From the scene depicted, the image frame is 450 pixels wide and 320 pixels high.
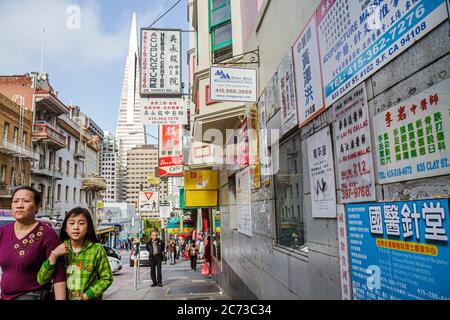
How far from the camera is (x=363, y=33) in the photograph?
289 centimetres

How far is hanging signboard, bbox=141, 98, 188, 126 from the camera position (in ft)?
30.6

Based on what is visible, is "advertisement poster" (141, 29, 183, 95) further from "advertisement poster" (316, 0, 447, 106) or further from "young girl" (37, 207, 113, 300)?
"young girl" (37, 207, 113, 300)

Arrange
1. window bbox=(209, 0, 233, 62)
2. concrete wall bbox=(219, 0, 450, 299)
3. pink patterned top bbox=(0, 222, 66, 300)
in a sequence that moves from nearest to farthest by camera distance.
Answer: concrete wall bbox=(219, 0, 450, 299), pink patterned top bbox=(0, 222, 66, 300), window bbox=(209, 0, 233, 62)

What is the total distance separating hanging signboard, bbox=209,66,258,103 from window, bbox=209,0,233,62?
12.5 feet

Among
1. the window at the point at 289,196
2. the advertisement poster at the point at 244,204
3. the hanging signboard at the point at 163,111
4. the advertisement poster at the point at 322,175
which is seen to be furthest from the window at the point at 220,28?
the advertisement poster at the point at 322,175

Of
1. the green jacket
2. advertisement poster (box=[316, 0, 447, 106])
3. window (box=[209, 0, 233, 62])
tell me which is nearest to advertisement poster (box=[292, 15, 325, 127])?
advertisement poster (box=[316, 0, 447, 106])

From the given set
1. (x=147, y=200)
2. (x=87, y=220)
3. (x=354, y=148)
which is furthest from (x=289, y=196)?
(x=147, y=200)

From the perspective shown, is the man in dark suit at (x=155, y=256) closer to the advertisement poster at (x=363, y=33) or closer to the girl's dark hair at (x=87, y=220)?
the girl's dark hair at (x=87, y=220)

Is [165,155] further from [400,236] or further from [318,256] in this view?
[400,236]

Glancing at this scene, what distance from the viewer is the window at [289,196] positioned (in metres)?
4.91

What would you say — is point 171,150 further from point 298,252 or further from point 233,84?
point 298,252

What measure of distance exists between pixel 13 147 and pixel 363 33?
104ft

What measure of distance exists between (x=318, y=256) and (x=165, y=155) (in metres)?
15.4

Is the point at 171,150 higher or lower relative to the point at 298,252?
higher
